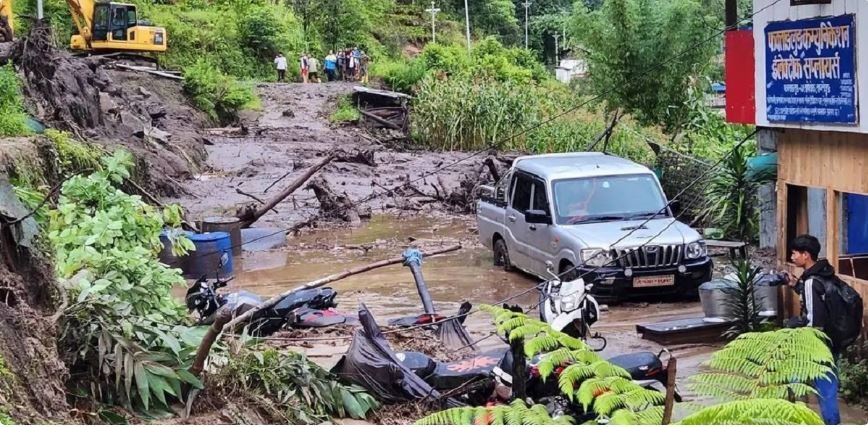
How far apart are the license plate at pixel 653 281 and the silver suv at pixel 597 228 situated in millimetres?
13

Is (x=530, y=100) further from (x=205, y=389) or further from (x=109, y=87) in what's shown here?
(x=205, y=389)

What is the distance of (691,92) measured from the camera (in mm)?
25484

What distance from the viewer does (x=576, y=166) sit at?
589 inches

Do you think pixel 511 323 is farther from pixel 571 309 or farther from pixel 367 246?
pixel 367 246

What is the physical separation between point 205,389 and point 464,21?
6553 centimetres

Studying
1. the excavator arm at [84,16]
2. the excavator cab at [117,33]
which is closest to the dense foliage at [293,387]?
the excavator cab at [117,33]

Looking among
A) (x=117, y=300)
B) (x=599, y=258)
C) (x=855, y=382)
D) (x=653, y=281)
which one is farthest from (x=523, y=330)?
(x=653, y=281)

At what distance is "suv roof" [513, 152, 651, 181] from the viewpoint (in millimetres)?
14672

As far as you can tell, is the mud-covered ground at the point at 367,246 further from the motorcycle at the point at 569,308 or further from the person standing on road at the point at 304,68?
the person standing on road at the point at 304,68

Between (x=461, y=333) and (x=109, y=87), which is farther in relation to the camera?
(x=109, y=87)

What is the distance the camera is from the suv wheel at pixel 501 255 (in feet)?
53.1

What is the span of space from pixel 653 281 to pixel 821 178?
364 cm

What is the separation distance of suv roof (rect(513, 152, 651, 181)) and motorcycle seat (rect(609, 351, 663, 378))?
6547 mm

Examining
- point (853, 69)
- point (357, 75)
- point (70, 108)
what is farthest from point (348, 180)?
point (357, 75)
